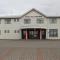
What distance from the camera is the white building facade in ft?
194

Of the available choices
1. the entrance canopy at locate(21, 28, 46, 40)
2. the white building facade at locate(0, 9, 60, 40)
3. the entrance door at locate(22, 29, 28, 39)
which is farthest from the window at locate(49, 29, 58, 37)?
the entrance door at locate(22, 29, 28, 39)

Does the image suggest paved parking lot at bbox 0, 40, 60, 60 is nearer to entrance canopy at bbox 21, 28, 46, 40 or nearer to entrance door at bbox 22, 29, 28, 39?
entrance door at bbox 22, 29, 28, 39

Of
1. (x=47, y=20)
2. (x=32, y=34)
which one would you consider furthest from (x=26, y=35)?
(x=47, y=20)

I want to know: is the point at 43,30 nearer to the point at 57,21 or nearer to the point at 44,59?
the point at 57,21

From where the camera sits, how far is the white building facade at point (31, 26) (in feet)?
194

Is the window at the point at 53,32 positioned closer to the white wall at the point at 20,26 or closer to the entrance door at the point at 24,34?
the white wall at the point at 20,26

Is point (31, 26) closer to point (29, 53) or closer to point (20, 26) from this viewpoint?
point (20, 26)

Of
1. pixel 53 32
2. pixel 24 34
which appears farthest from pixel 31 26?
pixel 53 32

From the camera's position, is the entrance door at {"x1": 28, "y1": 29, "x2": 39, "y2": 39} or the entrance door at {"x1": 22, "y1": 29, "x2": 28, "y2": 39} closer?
the entrance door at {"x1": 22, "y1": 29, "x2": 28, "y2": 39}

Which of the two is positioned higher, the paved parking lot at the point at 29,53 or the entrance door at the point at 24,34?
the paved parking lot at the point at 29,53

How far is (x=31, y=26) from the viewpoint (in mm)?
59562

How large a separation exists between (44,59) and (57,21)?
44014 millimetres

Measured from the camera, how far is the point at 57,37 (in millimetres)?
58938

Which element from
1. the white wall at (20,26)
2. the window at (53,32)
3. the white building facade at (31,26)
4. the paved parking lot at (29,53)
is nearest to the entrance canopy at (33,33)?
the white building facade at (31,26)
